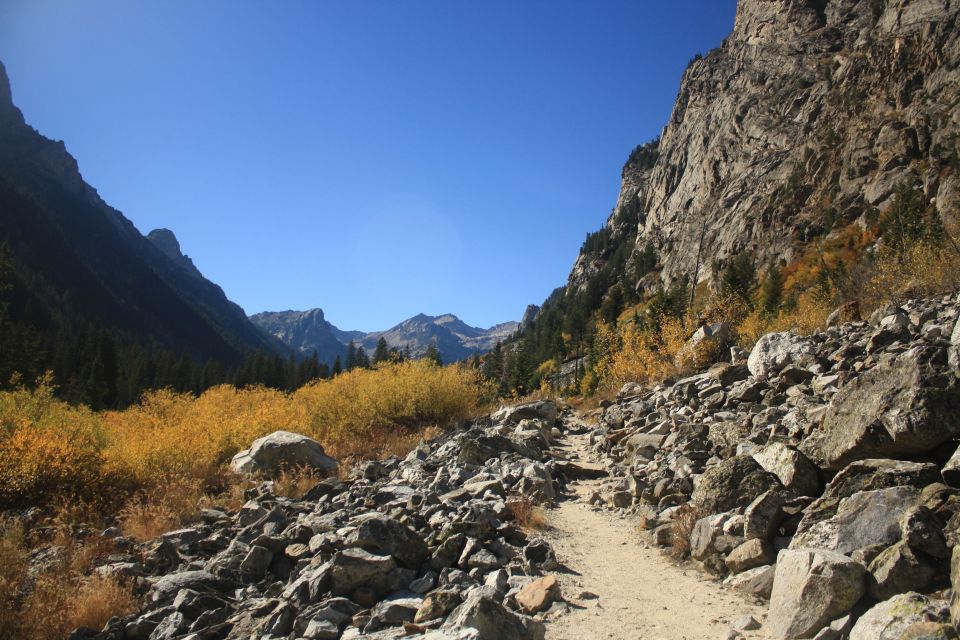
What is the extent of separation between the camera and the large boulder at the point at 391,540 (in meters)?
6.52

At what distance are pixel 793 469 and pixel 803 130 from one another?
99.1m

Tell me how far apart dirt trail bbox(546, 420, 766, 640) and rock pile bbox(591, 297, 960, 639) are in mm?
356

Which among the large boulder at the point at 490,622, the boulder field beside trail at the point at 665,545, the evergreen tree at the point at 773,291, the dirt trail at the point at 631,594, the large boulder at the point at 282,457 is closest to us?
the boulder field beside trail at the point at 665,545

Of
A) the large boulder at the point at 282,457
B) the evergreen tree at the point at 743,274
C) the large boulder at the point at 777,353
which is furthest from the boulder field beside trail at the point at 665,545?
the evergreen tree at the point at 743,274

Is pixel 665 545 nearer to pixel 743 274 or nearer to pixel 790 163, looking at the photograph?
pixel 743 274

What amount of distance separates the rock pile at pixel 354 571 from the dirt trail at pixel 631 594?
0.44m

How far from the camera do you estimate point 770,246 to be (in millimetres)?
75875

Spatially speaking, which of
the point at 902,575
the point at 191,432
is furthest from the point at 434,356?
the point at 902,575

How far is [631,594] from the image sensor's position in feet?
19.8

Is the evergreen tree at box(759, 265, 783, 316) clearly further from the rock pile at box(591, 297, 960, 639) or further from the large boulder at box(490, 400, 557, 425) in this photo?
the rock pile at box(591, 297, 960, 639)

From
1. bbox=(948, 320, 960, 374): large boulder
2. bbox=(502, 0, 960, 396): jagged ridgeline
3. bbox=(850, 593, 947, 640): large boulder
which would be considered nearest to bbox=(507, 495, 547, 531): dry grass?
bbox=(850, 593, 947, 640): large boulder

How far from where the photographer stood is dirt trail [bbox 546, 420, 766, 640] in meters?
5.07

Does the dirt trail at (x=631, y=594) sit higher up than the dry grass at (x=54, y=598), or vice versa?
the dirt trail at (x=631, y=594)

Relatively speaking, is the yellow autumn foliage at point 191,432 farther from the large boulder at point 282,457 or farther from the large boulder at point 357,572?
the large boulder at point 357,572
